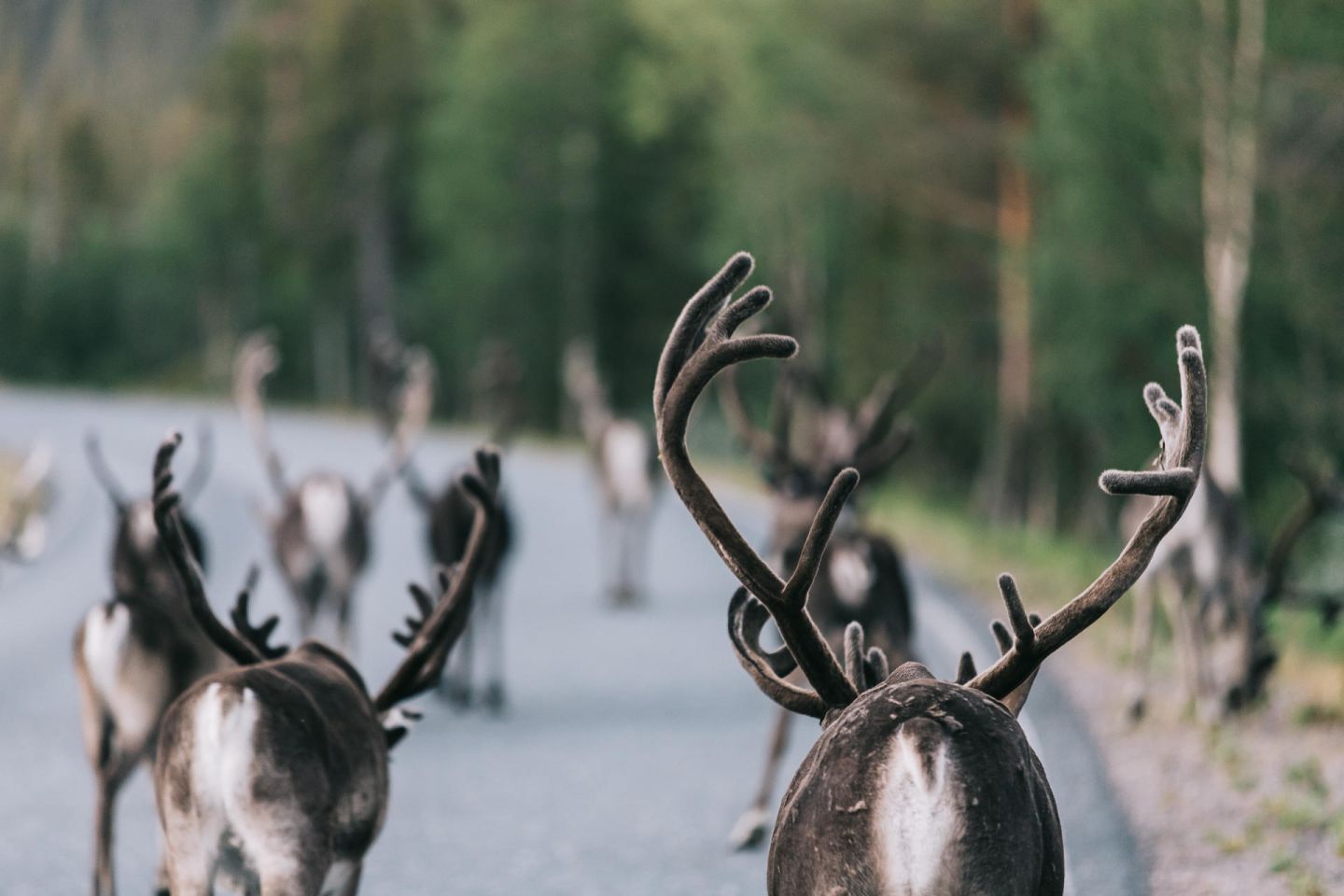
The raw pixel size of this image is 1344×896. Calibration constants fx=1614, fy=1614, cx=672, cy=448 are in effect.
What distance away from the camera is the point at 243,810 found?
3924 millimetres

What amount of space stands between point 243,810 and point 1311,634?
10037mm

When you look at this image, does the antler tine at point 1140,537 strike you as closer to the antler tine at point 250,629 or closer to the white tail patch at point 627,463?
the antler tine at point 250,629

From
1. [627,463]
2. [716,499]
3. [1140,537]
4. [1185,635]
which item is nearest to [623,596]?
[627,463]

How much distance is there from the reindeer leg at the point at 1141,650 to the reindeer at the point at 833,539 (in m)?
1.81

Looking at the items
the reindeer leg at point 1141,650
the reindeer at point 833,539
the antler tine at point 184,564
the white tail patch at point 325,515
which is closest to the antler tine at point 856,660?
the antler tine at point 184,564

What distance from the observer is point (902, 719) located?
3203 millimetres

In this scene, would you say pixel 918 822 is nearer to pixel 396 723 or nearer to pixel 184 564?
pixel 396 723

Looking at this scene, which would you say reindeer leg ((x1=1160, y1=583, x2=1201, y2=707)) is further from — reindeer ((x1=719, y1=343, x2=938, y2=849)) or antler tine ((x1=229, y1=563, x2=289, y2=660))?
antler tine ((x1=229, y1=563, x2=289, y2=660))

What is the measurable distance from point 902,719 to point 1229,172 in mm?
16871

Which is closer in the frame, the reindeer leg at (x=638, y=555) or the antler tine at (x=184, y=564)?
the antler tine at (x=184, y=564)

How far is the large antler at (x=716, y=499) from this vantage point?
3.56 metres

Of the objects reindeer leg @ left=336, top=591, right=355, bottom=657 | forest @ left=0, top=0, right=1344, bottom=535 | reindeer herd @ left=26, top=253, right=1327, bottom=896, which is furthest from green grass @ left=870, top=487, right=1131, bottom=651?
reindeer herd @ left=26, top=253, right=1327, bottom=896

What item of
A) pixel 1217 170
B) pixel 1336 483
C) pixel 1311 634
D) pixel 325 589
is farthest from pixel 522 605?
pixel 1217 170

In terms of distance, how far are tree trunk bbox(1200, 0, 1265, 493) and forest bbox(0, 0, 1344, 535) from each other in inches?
1.9
